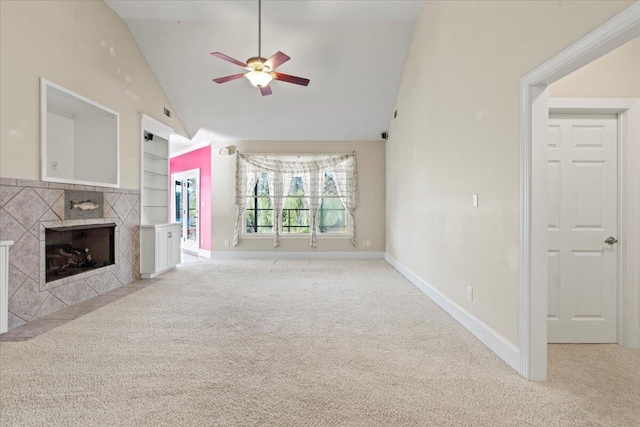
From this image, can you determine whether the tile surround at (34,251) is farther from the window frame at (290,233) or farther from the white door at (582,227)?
the white door at (582,227)

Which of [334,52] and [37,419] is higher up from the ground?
[334,52]

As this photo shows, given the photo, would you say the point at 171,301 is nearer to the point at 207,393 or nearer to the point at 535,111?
the point at 207,393

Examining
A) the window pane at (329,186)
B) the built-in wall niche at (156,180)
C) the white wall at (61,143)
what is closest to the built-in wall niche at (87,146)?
the white wall at (61,143)

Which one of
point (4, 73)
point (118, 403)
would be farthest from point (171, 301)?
point (4, 73)

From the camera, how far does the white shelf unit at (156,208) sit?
5250 mm

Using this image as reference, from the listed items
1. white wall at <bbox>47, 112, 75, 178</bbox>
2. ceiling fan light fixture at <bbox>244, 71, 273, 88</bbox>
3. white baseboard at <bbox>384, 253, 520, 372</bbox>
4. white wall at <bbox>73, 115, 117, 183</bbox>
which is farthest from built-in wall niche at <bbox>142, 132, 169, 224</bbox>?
white baseboard at <bbox>384, 253, 520, 372</bbox>

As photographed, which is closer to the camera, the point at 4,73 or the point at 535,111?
the point at 535,111

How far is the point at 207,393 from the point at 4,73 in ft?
11.5

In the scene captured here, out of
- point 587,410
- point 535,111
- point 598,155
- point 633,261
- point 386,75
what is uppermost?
point 386,75

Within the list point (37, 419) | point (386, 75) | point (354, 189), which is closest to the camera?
point (37, 419)

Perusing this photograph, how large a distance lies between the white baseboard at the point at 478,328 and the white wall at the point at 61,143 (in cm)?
532

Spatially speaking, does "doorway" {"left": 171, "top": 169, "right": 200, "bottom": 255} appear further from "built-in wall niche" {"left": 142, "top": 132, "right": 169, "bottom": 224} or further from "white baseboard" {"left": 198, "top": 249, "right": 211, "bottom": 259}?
"built-in wall niche" {"left": 142, "top": 132, "right": 169, "bottom": 224}

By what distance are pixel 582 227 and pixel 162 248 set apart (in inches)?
226

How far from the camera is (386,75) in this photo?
5.70 metres
